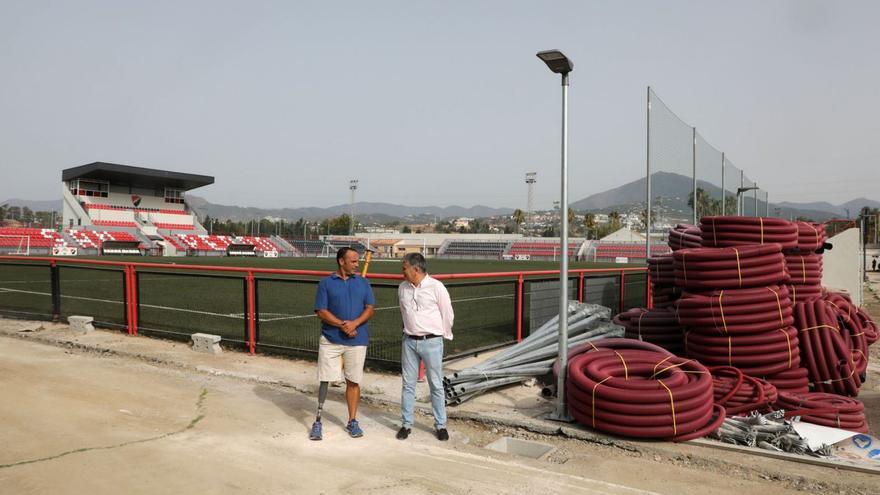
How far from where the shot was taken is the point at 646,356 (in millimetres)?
6617

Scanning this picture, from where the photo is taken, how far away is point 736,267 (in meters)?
7.31

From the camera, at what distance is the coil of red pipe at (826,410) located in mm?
6574

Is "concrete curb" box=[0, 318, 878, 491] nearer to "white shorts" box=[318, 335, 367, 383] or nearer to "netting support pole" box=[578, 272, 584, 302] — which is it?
"white shorts" box=[318, 335, 367, 383]

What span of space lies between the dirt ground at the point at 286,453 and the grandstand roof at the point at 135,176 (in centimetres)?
6419

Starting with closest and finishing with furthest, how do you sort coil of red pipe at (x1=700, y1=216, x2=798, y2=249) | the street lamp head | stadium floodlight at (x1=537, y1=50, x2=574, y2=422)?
the street lamp head
stadium floodlight at (x1=537, y1=50, x2=574, y2=422)
coil of red pipe at (x1=700, y1=216, x2=798, y2=249)

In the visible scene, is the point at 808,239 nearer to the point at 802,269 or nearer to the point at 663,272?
the point at 802,269

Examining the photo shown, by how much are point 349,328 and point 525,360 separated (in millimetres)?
3120

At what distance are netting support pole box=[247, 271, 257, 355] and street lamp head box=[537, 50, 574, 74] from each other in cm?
574

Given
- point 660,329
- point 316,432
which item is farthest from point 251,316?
point 660,329

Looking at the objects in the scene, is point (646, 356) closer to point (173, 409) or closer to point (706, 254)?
point (706, 254)

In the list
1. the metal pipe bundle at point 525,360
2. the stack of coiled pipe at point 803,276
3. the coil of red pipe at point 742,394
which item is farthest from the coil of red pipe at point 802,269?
the metal pipe bundle at point 525,360

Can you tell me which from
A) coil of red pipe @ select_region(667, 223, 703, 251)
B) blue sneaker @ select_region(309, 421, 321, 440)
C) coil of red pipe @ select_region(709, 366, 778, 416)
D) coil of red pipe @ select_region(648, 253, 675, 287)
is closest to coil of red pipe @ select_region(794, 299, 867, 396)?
coil of red pipe @ select_region(709, 366, 778, 416)

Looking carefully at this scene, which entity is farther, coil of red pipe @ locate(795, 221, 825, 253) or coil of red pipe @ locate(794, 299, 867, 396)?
coil of red pipe @ locate(795, 221, 825, 253)

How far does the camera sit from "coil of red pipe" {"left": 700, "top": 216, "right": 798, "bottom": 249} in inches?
314
